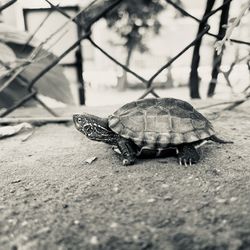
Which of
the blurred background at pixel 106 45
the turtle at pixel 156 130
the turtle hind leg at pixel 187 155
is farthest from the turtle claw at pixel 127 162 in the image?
the blurred background at pixel 106 45

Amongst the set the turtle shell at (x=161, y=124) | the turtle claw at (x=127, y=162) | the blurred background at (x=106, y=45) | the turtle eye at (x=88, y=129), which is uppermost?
the blurred background at (x=106, y=45)

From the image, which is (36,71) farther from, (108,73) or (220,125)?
(220,125)

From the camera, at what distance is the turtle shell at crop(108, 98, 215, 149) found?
3.40 ft

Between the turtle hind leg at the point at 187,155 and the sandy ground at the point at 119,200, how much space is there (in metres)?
0.02

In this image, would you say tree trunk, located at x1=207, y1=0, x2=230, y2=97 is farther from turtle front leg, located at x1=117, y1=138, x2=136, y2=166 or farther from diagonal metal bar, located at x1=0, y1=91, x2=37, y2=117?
diagonal metal bar, located at x1=0, y1=91, x2=37, y2=117

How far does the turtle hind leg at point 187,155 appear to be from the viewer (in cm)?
97

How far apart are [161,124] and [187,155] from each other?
4.8 inches

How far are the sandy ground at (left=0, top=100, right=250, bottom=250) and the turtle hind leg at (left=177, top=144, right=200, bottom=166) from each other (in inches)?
0.8

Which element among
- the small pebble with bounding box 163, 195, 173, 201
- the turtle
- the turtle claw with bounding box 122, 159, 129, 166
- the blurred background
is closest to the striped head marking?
the turtle

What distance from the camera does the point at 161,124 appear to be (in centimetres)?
105

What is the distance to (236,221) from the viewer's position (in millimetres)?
692

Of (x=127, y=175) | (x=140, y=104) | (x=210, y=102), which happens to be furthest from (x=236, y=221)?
(x=210, y=102)

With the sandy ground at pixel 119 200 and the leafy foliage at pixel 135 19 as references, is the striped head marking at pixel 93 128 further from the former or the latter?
the leafy foliage at pixel 135 19

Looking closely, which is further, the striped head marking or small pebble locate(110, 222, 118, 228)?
the striped head marking
